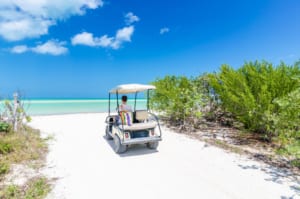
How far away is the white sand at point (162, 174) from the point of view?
2947mm

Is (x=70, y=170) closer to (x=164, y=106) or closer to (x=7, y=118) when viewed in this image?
(x=7, y=118)

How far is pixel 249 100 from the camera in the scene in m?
5.84

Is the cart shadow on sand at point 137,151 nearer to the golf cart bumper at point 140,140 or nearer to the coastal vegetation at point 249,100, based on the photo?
the golf cart bumper at point 140,140

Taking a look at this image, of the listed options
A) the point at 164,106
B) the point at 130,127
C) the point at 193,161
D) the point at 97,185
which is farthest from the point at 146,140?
the point at 164,106

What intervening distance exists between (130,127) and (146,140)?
537mm

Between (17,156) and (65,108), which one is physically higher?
(65,108)

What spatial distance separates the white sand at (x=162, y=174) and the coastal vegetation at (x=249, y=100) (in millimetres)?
975

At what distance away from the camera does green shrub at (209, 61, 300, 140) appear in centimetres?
559

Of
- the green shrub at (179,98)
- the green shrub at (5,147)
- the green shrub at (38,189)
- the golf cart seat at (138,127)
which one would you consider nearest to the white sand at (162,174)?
the green shrub at (38,189)

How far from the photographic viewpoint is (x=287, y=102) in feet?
12.5

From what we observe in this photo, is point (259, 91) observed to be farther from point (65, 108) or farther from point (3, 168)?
point (65, 108)

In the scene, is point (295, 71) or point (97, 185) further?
point (295, 71)

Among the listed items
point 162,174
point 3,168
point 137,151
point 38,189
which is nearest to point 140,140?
point 137,151

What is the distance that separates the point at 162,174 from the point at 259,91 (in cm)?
460
